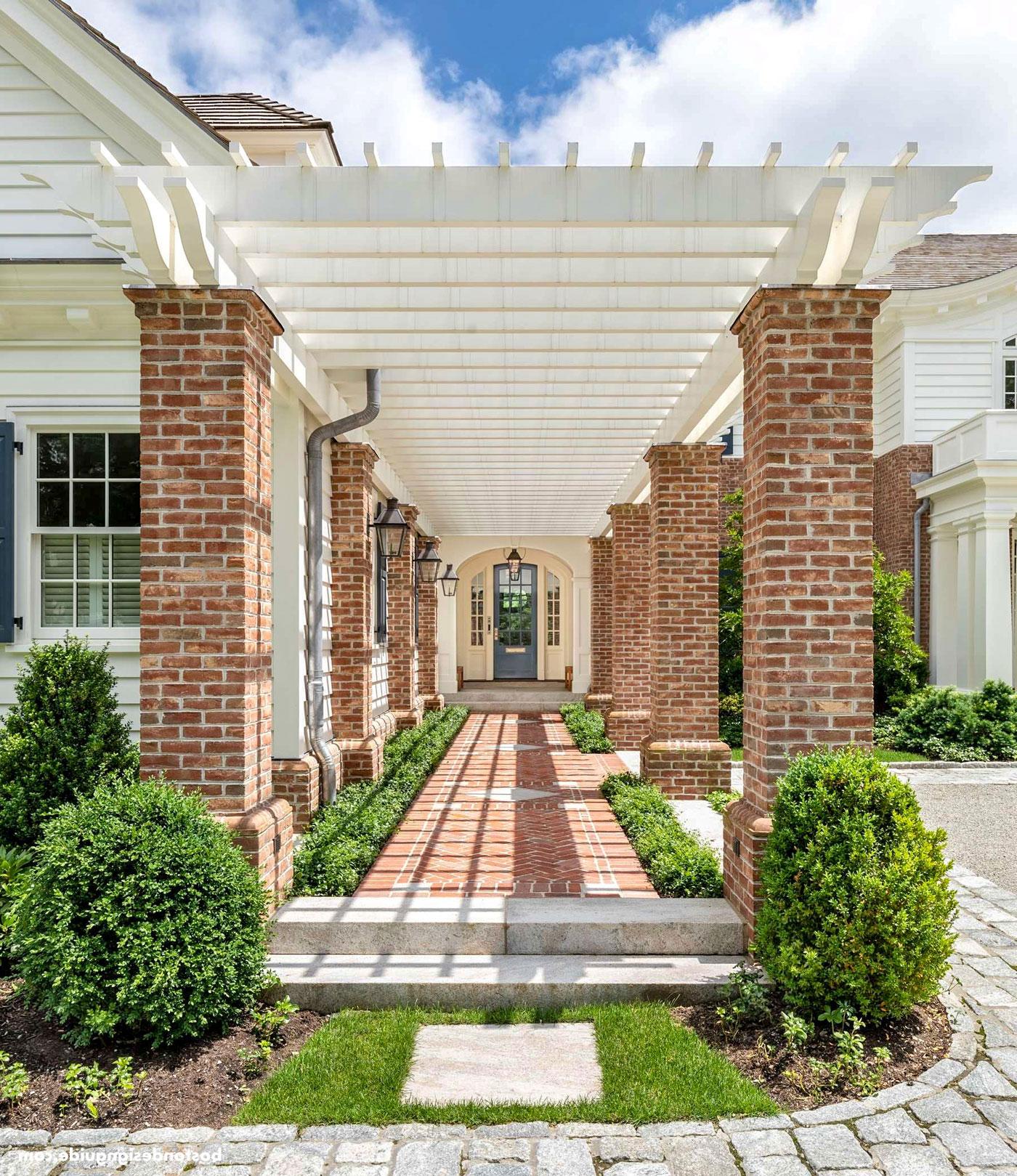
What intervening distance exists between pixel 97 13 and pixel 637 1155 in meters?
7.76

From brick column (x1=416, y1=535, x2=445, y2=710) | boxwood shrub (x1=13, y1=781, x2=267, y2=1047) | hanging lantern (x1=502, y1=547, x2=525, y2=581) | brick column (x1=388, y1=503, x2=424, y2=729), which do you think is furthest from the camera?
hanging lantern (x1=502, y1=547, x2=525, y2=581)

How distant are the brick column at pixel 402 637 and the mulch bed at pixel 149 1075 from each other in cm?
719

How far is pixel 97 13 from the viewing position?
628 centimetres

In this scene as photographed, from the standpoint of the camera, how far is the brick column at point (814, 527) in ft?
13.6

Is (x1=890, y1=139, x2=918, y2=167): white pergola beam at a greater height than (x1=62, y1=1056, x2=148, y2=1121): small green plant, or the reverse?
(x1=890, y1=139, x2=918, y2=167): white pergola beam

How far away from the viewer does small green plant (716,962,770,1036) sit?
11.8ft

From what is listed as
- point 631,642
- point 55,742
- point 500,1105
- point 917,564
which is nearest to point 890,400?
point 917,564

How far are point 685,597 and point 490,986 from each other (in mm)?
4341

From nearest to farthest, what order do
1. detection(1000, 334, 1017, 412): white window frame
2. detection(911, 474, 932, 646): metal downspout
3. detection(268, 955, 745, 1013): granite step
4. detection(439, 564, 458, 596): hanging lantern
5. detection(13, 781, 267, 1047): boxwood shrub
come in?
detection(13, 781, 267, 1047): boxwood shrub
detection(268, 955, 745, 1013): granite step
detection(911, 474, 932, 646): metal downspout
detection(1000, 334, 1017, 412): white window frame
detection(439, 564, 458, 596): hanging lantern

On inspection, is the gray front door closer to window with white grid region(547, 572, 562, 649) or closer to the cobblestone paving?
window with white grid region(547, 572, 562, 649)

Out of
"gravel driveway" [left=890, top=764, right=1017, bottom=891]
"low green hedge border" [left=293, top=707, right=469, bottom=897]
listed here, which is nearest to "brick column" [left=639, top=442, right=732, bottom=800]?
"gravel driveway" [left=890, top=764, right=1017, bottom=891]

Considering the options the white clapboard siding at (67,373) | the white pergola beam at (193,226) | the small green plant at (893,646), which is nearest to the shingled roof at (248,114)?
the white clapboard siding at (67,373)

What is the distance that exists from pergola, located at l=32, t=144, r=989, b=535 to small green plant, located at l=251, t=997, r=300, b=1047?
325cm

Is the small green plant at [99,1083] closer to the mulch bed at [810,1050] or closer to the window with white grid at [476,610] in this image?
the mulch bed at [810,1050]
